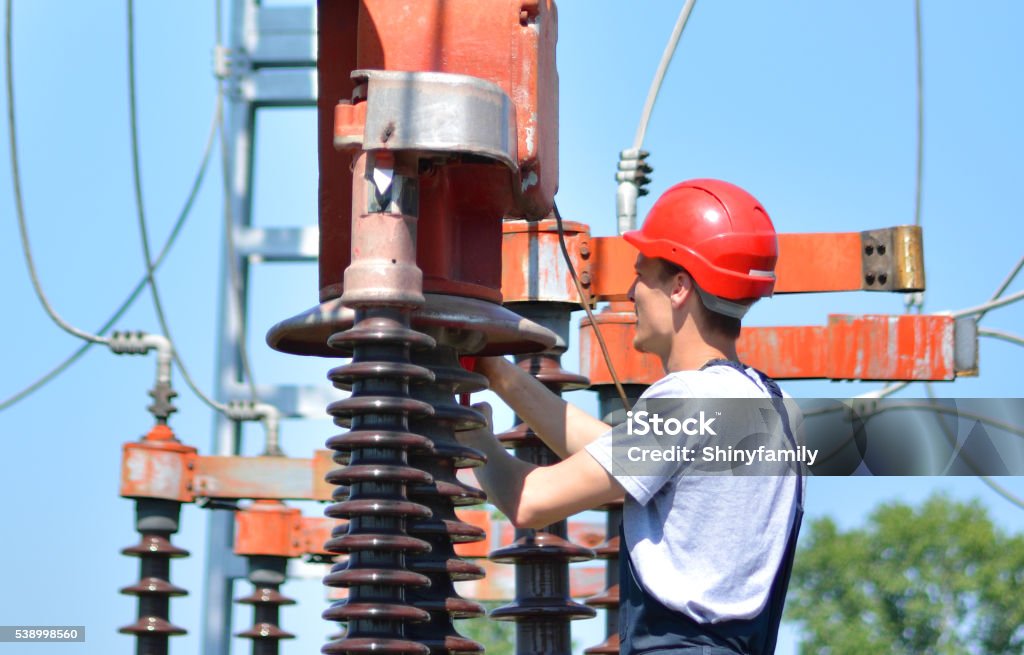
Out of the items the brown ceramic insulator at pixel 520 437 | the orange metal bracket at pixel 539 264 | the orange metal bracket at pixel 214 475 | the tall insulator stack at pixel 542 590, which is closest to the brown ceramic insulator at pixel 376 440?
the tall insulator stack at pixel 542 590

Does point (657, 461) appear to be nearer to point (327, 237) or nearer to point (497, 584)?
point (327, 237)

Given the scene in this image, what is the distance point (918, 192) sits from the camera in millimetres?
6770

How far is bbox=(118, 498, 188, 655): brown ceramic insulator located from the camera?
19.0 ft

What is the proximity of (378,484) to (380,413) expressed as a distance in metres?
0.12

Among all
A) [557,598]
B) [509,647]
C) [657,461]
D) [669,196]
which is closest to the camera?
[657,461]

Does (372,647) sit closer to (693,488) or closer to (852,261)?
(693,488)

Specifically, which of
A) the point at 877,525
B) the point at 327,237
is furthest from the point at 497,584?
the point at 877,525

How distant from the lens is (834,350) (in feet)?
16.8

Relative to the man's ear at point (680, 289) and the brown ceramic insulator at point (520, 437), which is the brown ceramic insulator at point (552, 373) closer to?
the brown ceramic insulator at point (520, 437)

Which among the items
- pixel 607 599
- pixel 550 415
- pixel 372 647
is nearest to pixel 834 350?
pixel 607 599

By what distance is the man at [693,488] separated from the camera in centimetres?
278

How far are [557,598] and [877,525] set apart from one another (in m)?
31.6

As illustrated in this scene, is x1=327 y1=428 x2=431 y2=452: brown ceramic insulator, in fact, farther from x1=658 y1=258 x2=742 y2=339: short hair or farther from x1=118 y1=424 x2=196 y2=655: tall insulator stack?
x1=118 y1=424 x2=196 y2=655: tall insulator stack

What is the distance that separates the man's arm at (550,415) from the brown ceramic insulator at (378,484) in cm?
35
